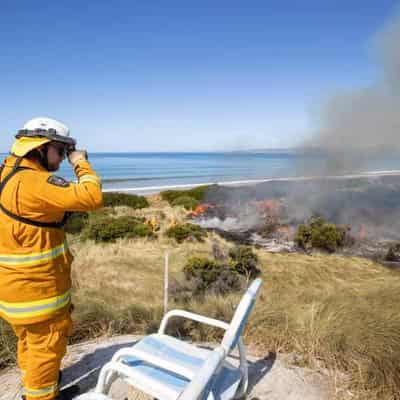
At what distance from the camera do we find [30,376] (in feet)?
5.86

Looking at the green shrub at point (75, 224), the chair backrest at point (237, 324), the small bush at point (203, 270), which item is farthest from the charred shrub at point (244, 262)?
the green shrub at point (75, 224)

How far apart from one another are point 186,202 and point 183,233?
17.4 ft

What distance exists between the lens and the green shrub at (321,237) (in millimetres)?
9391

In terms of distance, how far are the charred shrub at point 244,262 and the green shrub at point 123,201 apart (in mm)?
7740

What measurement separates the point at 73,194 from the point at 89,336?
6.69 ft

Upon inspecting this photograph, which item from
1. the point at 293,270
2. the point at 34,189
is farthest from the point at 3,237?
the point at 293,270

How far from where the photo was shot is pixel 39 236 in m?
1.68

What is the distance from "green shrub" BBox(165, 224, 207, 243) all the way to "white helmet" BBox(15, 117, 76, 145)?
7998mm

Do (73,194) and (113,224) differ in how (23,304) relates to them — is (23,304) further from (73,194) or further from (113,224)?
(113,224)

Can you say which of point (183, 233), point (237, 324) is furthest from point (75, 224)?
point (237, 324)

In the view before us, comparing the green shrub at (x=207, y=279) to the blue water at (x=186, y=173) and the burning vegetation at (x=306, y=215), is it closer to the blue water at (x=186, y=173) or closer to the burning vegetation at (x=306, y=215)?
the burning vegetation at (x=306, y=215)

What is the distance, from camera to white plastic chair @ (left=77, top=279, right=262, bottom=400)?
150 cm

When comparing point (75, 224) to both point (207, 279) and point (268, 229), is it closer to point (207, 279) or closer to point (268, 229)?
point (207, 279)

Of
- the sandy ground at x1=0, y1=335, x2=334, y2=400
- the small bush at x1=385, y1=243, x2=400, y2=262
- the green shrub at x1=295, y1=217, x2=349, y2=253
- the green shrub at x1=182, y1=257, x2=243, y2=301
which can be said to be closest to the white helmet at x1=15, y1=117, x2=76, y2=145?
the sandy ground at x1=0, y1=335, x2=334, y2=400
